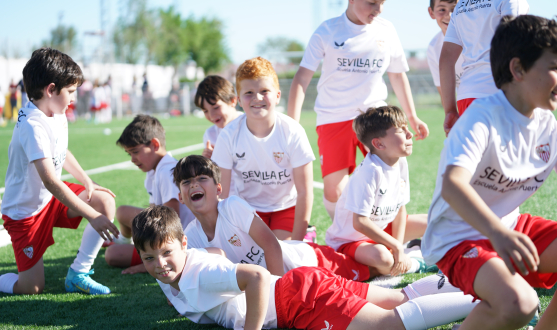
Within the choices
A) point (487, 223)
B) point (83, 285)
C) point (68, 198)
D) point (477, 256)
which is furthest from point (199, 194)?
point (487, 223)

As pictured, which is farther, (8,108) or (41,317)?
(8,108)

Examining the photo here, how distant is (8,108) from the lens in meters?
26.1

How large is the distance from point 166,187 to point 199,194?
861 mm

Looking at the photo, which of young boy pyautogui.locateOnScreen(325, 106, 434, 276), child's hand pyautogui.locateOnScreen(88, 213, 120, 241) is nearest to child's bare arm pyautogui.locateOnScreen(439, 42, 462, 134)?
young boy pyautogui.locateOnScreen(325, 106, 434, 276)

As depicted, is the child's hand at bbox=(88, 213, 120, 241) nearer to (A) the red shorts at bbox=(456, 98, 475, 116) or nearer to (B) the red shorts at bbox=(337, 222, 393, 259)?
(B) the red shorts at bbox=(337, 222, 393, 259)

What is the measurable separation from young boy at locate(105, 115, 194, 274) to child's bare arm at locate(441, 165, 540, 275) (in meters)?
2.46

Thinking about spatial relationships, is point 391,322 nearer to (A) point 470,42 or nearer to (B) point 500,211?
(B) point 500,211

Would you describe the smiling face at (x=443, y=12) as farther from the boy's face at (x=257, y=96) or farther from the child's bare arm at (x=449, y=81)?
the boy's face at (x=257, y=96)

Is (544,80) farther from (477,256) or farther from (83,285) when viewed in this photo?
(83,285)

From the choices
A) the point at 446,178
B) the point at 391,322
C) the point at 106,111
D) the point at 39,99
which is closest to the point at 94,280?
the point at 39,99

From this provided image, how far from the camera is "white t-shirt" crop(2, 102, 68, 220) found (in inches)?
132

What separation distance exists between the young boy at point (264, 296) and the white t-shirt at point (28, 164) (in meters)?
1.31

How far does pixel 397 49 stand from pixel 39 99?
10.0ft

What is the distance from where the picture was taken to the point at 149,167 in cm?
402
